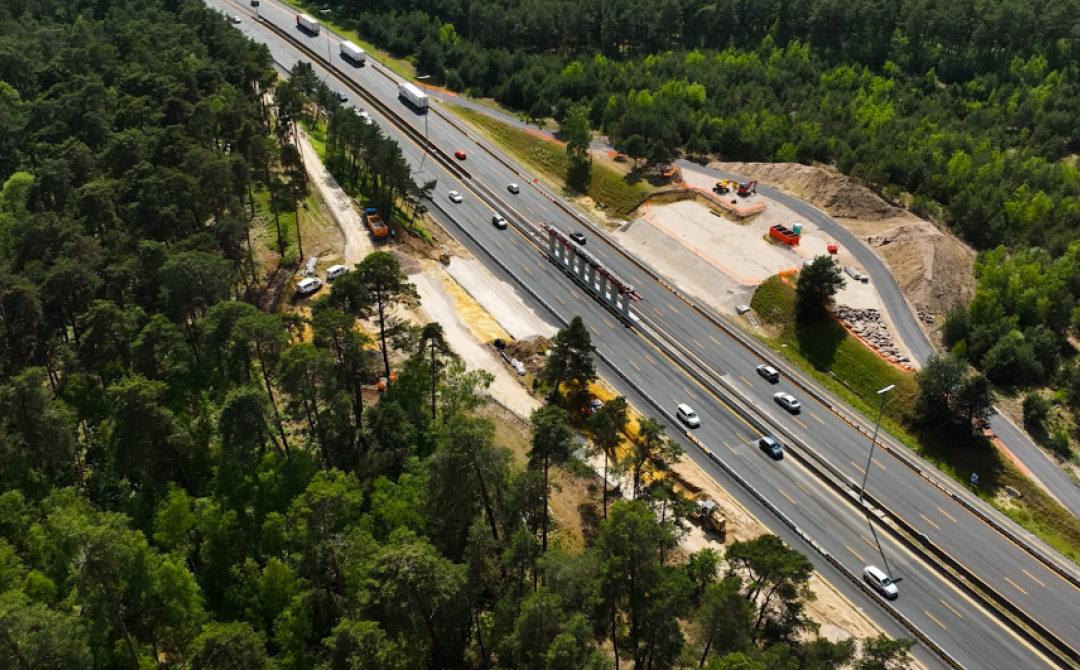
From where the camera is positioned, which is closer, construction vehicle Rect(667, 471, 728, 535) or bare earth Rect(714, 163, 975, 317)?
construction vehicle Rect(667, 471, 728, 535)

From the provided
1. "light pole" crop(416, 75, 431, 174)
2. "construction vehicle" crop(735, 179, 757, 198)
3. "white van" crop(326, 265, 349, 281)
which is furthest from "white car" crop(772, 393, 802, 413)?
"light pole" crop(416, 75, 431, 174)

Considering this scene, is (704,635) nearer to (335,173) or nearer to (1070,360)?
(1070,360)

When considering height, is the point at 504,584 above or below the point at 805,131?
below

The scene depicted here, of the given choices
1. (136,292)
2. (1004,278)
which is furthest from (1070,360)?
(136,292)

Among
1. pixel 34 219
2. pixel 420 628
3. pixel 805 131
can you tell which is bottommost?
pixel 420 628

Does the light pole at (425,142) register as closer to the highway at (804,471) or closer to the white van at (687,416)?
the highway at (804,471)

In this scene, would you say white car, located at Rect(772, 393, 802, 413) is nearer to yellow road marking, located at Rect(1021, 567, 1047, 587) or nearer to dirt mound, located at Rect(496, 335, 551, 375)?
yellow road marking, located at Rect(1021, 567, 1047, 587)

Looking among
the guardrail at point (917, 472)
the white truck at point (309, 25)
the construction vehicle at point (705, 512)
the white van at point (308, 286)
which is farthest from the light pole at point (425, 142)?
the construction vehicle at point (705, 512)
